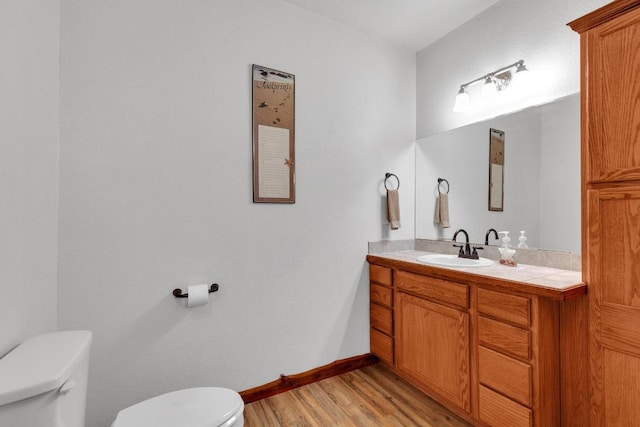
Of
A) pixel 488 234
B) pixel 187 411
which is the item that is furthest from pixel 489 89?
pixel 187 411

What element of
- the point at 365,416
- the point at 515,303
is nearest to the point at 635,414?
the point at 515,303

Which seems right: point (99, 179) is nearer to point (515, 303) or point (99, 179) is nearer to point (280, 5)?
point (280, 5)

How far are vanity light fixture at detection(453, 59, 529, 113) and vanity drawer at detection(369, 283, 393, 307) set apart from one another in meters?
1.45

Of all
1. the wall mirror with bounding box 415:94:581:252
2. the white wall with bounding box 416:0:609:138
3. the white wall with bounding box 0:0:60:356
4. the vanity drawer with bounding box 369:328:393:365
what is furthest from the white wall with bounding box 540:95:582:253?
the white wall with bounding box 0:0:60:356

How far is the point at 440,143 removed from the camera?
8.02 feet

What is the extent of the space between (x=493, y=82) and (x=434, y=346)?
1.79 m

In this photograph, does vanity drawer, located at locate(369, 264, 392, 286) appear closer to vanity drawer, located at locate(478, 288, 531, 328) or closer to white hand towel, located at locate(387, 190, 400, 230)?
white hand towel, located at locate(387, 190, 400, 230)

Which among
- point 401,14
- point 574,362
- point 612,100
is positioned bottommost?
point 574,362

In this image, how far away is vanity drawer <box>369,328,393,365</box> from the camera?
2.19 m

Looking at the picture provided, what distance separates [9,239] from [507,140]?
8.43 ft

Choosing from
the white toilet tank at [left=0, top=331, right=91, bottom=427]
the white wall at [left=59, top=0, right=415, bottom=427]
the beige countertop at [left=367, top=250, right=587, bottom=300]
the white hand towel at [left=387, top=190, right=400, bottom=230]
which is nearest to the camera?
the white toilet tank at [left=0, top=331, right=91, bottom=427]

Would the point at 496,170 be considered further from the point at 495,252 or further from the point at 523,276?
the point at 523,276

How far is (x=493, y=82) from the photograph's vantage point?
6.73ft

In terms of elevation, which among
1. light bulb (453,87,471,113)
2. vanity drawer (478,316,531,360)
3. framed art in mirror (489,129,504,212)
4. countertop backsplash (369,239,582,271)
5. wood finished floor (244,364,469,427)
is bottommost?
wood finished floor (244,364,469,427)
